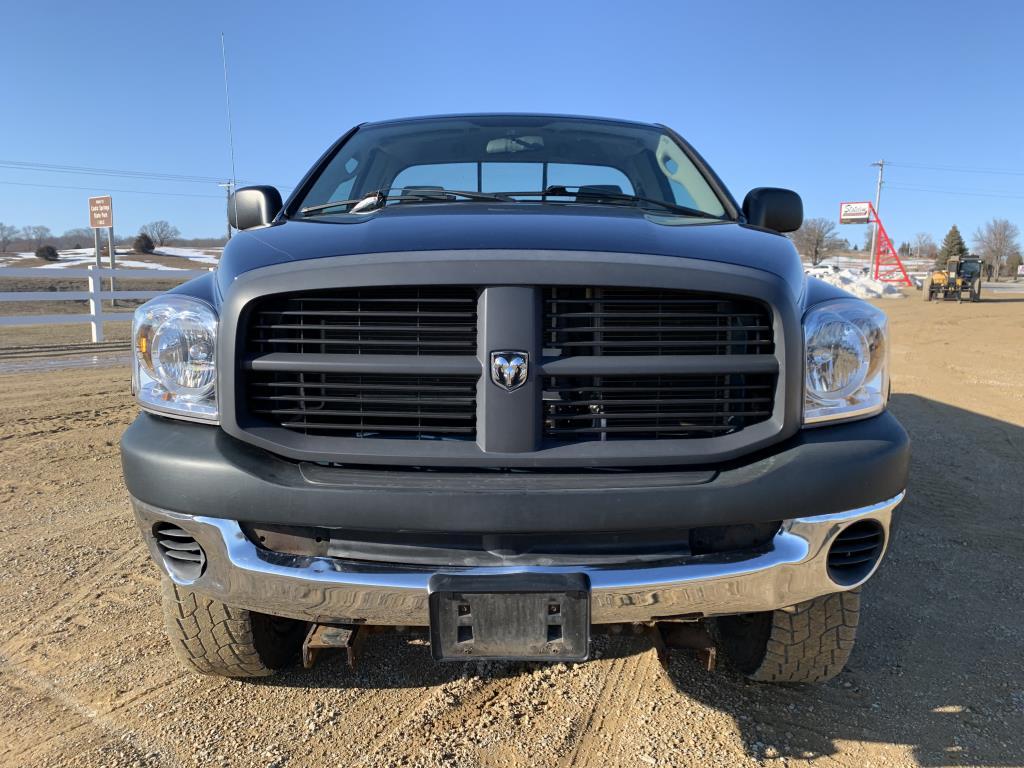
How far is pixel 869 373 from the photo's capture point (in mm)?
1979

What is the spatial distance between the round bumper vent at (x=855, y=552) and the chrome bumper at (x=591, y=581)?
0.12 ft

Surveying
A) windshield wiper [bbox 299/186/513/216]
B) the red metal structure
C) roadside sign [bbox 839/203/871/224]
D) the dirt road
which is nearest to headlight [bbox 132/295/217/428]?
windshield wiper [bbox 299/186/513/216]

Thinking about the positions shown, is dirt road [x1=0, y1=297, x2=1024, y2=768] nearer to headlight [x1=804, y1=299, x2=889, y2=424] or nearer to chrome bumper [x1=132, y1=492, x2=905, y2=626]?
chrome bumper [x1=132, y1=492, x2=905, y2=626]

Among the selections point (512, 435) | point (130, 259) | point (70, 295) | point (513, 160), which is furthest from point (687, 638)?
point (130, 259)

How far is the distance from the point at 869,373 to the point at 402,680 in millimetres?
1770

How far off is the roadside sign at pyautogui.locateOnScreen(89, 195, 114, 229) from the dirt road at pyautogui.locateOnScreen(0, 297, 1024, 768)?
18047 mm

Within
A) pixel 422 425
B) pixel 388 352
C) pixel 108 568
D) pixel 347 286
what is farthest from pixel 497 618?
pixel 108 568

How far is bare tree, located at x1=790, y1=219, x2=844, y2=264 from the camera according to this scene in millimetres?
63500

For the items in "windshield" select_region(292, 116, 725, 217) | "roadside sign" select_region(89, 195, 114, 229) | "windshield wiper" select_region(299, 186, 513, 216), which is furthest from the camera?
"roadside sign" select_region(89, 195, 114, 229)

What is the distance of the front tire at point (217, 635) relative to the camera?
218 cm

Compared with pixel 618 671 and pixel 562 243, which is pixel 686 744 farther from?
pixel 562 243

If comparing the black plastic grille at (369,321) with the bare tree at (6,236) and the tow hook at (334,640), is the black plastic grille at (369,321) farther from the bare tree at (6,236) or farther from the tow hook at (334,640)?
the bare tree at (6,236)

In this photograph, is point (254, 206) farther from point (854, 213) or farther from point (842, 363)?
point (854, 213)

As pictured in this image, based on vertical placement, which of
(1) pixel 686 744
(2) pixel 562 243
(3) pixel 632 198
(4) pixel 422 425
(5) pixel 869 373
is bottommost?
(1) pixel 686 744
